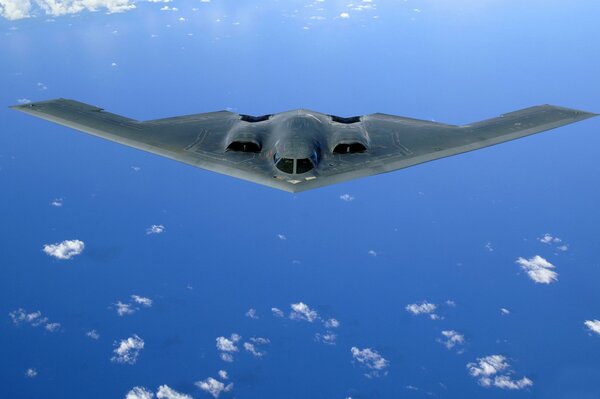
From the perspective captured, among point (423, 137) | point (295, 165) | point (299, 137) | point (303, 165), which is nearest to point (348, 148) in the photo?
point (299, 137)

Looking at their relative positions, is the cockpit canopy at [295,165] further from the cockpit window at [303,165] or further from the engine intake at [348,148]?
the engine intake at [348,148]

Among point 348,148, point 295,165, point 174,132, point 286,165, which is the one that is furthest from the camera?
point 174,132

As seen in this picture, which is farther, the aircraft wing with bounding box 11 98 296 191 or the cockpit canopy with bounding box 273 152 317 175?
the aircraft wing with bounding box 11 98 296 191

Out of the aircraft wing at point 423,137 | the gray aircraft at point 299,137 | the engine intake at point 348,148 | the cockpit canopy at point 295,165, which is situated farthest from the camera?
the engine intake at point 348,148

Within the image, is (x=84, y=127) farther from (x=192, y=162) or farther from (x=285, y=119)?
(x=285, y=119)

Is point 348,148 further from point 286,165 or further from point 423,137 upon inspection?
point 423,137

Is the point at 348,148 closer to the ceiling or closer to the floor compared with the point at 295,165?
closer to the ceiling

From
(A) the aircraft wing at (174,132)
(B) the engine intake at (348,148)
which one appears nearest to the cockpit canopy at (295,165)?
(A) the aircraft wing at (174,132)

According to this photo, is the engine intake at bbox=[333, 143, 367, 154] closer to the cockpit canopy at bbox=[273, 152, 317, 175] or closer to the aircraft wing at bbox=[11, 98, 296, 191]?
the cockpit canopy at bbox=[273, 152, 317, 175]

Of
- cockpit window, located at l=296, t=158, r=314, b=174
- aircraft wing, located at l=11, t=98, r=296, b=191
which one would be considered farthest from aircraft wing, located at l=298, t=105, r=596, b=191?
aircraft wing, located at l=11, t=98, r=296, b=191
